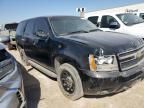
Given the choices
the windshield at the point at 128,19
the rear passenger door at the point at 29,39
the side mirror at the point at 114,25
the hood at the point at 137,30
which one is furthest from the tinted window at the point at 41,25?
the windshield at the point at 128,19

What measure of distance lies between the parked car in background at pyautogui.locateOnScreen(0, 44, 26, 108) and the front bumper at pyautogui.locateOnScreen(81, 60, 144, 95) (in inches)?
48.0

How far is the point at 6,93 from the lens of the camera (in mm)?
2467

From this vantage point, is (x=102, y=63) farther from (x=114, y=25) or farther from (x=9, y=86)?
(x=114, y=25)

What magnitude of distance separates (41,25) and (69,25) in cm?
80

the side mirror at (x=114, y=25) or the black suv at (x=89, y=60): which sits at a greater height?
the side mirror at (x=114, y=25)

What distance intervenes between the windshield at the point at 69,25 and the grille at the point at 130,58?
1.50m

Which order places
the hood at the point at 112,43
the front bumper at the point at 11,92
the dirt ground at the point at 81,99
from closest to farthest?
the front bumper at the point at 11,92 → the hood at the point at 112,43 → the dirt ground at the point at 81,99

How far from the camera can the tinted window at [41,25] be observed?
15.8ft

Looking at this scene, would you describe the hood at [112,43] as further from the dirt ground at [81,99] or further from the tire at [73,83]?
the dirt ground at [81,99]

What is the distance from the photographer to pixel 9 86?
8.34ft

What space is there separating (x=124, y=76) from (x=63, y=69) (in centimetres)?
127

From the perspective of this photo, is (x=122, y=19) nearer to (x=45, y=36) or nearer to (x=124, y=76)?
(x=45, y=36)

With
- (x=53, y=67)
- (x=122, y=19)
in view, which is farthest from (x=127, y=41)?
(x=122, y=19)

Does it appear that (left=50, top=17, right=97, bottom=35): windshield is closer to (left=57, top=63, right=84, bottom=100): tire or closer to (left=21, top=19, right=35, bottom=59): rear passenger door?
(left=57, top=63, right=84, bottom=100): tire
